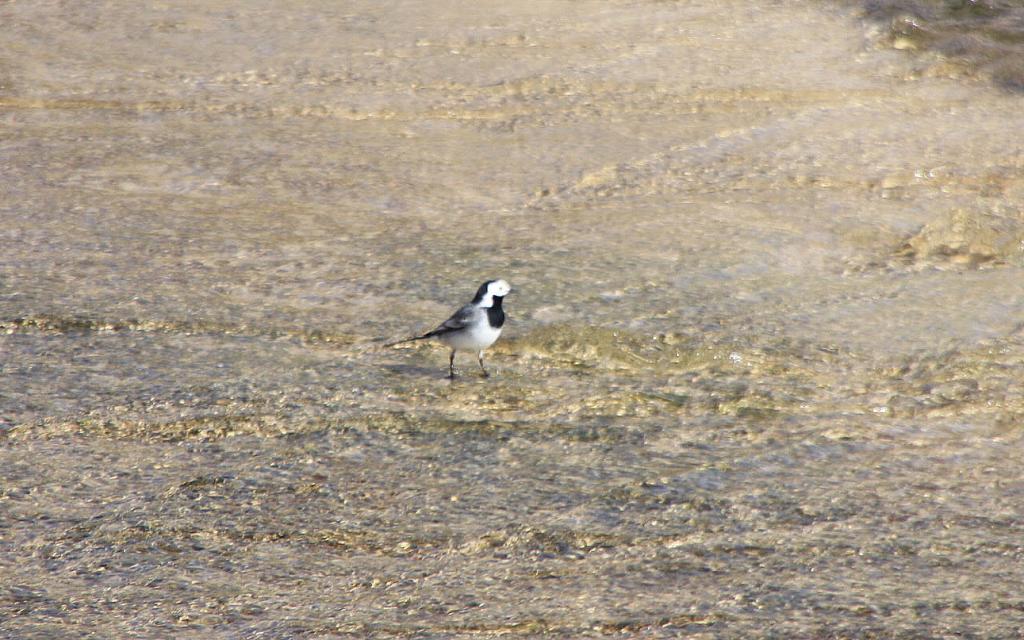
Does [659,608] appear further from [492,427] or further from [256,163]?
[256,163]

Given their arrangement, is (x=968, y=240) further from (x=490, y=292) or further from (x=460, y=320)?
(x=460, y=320)

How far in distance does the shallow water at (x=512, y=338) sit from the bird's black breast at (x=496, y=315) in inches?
10.6

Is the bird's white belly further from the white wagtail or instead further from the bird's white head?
the bird's white head

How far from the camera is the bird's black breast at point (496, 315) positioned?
5.54 meters

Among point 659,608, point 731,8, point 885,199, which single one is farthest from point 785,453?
point 731,8

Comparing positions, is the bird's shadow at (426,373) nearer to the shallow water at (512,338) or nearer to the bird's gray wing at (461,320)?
the shallow water at (512,338)

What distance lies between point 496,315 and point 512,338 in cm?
43

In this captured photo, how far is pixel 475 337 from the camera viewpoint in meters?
5.49

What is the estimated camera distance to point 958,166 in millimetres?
7941

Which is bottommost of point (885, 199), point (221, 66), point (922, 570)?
point (922, 570)

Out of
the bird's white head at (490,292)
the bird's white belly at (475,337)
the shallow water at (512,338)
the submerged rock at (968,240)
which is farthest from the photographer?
the submerged rock at (968,240)

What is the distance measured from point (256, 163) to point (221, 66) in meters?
1.92

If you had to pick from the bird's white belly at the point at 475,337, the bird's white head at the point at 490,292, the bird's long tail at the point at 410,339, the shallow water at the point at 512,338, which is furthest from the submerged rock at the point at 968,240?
the bird's long tail at the point at 410,339

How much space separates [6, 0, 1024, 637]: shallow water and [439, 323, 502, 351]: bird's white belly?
0.67 ft
